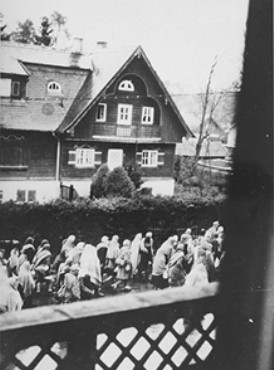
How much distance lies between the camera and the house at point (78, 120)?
1.24 meters

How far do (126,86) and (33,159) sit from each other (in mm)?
333

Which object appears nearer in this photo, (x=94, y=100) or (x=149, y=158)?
(x=94, y=100)

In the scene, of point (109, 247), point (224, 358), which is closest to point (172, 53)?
point (109, 247)

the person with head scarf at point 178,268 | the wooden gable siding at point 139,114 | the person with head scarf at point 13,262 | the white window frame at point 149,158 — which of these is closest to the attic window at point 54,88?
the wooden gable siding at point 139,114

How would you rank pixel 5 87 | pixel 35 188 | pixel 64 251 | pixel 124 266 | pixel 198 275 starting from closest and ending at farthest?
pixel 5 87 → pixel 35 188 → pixel 64 251 → pixel 124 266 → pixel 198 275

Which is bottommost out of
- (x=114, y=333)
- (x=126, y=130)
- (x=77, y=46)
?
(x=114, y=333)

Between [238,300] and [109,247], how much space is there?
47cm

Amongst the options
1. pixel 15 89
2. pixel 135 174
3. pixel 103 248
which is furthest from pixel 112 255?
pixel 15 89

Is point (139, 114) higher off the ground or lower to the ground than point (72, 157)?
higher

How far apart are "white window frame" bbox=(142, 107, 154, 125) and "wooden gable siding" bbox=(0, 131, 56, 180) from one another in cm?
28

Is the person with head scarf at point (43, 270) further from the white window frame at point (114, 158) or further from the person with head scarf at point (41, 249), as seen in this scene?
the white window frame at point (114, 158)

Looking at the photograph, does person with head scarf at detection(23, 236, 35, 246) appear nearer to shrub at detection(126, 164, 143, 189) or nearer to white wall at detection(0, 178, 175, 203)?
white wall at detection(0, 178, 175, 203)

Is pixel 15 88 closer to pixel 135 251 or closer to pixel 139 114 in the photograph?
pixel 139 114

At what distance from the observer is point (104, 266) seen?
4.92 ft
